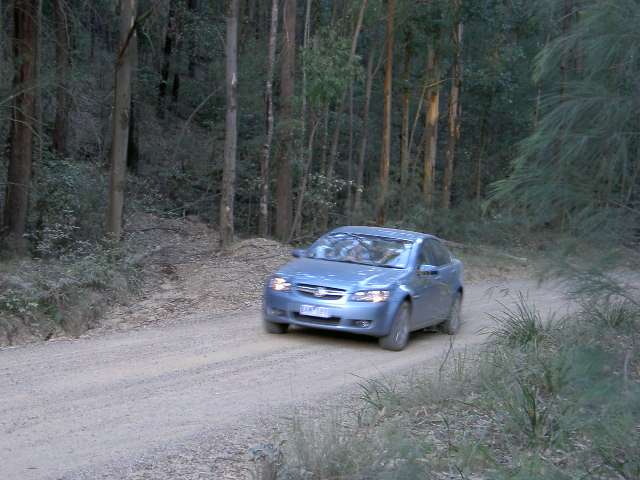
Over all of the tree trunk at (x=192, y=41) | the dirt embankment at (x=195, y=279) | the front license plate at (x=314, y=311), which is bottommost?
the dirt embankment at (x=195, y=279)

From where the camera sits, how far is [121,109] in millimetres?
16484

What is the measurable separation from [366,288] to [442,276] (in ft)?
7.21

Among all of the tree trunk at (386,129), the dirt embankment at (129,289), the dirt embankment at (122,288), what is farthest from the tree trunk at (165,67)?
the dirt embankment at (122,288)

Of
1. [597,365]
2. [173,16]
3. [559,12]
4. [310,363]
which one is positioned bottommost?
[310,363]

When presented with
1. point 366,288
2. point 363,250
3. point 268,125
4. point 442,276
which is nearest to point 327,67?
point 268,125

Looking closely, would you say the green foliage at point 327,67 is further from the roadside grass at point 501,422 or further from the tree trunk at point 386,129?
the roadside grass at point 501,422

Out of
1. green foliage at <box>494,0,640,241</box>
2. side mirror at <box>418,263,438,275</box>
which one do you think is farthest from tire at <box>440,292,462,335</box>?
green foliage at <box>494,0,640,241</box>

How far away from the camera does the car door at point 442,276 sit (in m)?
12.6

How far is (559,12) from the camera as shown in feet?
22.5

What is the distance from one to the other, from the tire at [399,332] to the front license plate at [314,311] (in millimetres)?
865

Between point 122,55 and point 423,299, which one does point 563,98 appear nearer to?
point 423,299

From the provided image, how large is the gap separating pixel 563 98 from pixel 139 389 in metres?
5.33

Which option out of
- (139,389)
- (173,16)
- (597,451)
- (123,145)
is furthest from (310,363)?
(173,16)

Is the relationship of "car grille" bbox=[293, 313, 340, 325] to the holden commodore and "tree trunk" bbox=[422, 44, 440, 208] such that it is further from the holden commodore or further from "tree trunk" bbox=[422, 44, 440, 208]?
"tree trunk" bbox=[422, 44, 440, 208]
